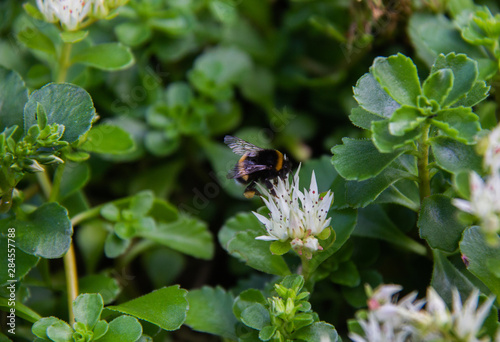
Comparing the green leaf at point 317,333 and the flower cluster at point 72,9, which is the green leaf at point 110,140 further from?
the green leaf at point 317,333

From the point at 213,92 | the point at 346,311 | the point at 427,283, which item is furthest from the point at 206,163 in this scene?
the point at 427,283

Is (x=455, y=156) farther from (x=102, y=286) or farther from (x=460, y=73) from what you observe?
(x=102, y=286)

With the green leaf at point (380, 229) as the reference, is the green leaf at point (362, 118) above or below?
above

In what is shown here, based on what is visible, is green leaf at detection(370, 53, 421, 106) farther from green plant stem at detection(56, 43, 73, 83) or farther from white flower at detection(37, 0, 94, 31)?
green plant stem at detection(56, 43, 73, 83)

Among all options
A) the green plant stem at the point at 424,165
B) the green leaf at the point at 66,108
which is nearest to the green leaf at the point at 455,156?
the green plant stem at the point at 424,165

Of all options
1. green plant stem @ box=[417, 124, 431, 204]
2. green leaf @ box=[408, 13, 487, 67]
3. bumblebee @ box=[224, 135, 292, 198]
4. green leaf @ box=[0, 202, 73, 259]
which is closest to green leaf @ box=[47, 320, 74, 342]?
green leaf @ box=[0, 202, 73, 259]

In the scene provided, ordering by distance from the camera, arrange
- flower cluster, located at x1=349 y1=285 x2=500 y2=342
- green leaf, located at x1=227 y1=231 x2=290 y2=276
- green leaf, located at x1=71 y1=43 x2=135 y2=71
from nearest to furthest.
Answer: flower cluster, located at x1=349 y1=285 x2=500 y2=342 < green leaf, located at x1=227 y1=231 x2=290 y2=276 < green leaf, located at x1=71 y1=43 x2=135 y2=71

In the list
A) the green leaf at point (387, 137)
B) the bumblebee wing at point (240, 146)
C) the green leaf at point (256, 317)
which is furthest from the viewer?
the bumblebee wing at point (240, 146)
